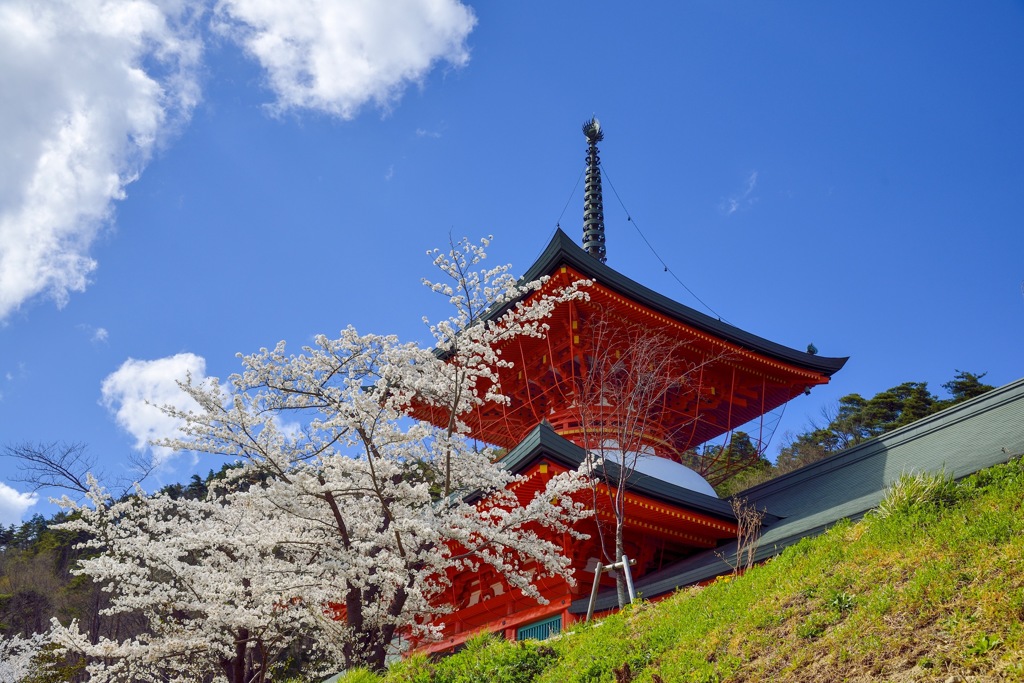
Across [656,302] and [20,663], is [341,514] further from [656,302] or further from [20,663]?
[20,663]

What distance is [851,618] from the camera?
566 cm

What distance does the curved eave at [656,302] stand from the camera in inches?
539

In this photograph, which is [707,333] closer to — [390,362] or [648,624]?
[390,362]

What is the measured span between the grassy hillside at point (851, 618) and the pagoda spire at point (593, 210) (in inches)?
541

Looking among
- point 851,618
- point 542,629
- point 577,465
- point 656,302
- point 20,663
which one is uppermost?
point 656,302

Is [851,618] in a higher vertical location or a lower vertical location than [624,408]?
lower

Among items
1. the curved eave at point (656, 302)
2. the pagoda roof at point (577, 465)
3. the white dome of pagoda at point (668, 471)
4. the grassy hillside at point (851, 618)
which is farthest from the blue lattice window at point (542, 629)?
the curved eave at point (656, 302)

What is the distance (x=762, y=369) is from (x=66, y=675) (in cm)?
1644

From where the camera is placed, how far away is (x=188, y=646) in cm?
984

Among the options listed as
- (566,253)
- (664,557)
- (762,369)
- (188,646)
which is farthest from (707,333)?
(188,646)

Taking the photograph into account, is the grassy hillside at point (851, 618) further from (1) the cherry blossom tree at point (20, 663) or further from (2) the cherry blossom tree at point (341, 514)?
(1) the cherry blossom tree at point (20, 663)

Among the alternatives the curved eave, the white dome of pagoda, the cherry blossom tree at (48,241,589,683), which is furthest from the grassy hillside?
the curved eave

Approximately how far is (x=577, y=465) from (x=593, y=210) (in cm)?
1185

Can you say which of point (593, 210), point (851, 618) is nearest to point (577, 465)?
point (851, 618)
